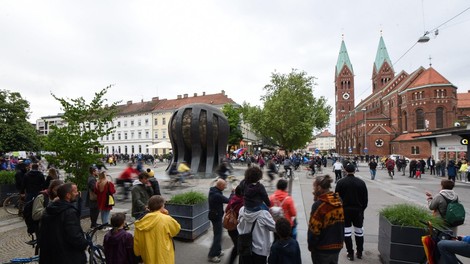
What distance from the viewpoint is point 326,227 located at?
365 centimetres

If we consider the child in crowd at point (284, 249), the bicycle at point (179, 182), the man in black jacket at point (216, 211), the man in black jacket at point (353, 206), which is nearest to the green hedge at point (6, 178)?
the bicycle at point (179, 182)

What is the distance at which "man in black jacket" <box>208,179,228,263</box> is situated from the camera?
5.11 metres

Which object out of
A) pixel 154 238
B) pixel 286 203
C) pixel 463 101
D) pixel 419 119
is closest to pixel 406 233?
pixel 286 203

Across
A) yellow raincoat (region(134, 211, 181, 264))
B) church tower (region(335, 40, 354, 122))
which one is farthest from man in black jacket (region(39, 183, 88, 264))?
church tower (region(335, 40, 354, 122))

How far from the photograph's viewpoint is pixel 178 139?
18.2 m

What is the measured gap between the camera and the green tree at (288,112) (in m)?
44.9

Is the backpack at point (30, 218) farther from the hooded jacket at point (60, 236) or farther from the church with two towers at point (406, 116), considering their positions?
the church with two towers at point (406, 116)

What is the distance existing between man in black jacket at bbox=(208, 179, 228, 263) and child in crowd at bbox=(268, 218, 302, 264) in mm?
1800

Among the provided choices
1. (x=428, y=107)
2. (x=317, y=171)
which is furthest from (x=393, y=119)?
(x=317, y=171)

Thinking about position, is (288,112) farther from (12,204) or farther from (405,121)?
(12,204)

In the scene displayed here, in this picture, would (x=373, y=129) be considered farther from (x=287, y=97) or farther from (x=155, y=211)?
(x=155, y=211)

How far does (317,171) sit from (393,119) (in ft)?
142

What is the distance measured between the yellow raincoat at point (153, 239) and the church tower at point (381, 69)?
9046 centimetres

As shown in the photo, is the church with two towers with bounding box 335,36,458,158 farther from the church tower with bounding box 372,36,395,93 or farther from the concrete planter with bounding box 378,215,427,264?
the concrete planter with bounding box 378,215,427,264
